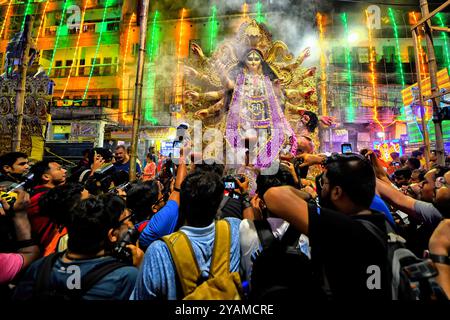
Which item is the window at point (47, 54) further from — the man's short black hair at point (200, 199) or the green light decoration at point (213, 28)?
the man's short black hair at point (200, 199)

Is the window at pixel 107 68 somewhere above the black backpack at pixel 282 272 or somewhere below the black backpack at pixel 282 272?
above

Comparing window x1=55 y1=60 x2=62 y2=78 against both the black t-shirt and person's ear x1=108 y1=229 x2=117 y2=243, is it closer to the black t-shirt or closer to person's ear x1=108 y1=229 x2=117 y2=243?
person's ear x1=108 y1=229 x2=117 y2=243

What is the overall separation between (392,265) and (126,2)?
3303cm

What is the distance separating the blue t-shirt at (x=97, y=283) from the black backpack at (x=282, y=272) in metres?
0.81

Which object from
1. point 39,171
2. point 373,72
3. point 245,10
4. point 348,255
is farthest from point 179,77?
point 348,255

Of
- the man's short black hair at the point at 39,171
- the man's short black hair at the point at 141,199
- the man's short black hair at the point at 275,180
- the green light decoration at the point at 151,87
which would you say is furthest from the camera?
the green light decoration at the point at 151,87

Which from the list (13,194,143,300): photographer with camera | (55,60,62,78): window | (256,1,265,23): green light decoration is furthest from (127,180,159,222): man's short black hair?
(55,60,62,78): window

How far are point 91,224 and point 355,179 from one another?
5.75ft

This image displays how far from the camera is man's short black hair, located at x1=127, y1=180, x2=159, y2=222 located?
296 centimetres

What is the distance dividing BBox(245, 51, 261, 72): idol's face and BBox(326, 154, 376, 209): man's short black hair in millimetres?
10113

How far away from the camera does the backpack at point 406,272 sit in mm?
1216

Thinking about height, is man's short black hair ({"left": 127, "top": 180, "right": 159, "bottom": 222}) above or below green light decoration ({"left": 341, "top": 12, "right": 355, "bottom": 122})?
below

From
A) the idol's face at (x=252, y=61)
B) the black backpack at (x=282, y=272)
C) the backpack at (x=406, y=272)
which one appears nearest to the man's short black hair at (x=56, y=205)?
the black backpack at (x=282, y=272)
